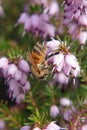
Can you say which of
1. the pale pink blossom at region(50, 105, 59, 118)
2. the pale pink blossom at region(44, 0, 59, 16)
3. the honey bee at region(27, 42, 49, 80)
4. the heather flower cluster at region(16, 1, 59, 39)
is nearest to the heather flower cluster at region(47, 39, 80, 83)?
the honey bee at region(27, 42, 49, 80)

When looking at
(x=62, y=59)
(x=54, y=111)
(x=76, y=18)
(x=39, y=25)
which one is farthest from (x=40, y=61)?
(x=39, y=25)

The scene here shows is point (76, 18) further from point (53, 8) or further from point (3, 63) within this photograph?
point (53, 8)

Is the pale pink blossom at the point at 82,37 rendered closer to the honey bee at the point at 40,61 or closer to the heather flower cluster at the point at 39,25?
the honey bee at the point at 40,61

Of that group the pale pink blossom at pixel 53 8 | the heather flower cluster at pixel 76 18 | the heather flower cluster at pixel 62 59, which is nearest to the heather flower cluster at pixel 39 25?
the heather flower cluster at pixel 76 18

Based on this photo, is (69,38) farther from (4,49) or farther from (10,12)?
(10,12)

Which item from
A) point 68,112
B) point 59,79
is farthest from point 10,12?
point 68,112
